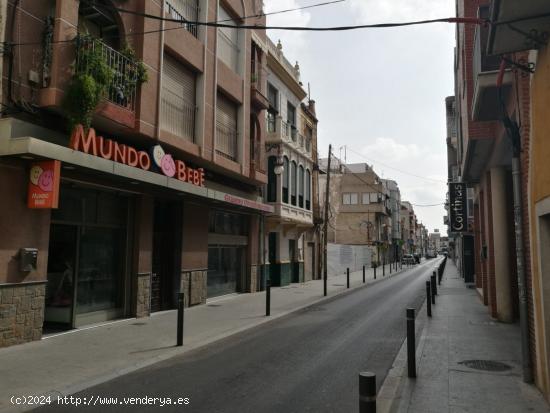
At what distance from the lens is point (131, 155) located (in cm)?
1098

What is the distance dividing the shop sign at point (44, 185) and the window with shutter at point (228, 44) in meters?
10.2

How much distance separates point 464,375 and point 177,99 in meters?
11.3

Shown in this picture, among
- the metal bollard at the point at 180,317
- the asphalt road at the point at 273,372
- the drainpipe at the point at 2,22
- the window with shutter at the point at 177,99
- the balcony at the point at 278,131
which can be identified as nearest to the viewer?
the asphalt road at the point at 273,372

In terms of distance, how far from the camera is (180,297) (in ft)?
29.3

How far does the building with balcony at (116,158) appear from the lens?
872 centimetres

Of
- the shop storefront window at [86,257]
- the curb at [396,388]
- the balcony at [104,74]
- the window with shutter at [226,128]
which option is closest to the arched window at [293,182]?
the window with shutter at [226,128]

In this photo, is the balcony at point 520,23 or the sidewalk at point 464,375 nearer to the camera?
the balcony at point 520,23

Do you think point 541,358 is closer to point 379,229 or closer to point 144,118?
point 144,118

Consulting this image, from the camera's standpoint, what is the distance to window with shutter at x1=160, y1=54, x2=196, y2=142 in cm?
1347

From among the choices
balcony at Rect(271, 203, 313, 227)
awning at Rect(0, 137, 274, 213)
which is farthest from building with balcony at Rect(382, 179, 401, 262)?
awning at Rect(0, 137, 274, 213)

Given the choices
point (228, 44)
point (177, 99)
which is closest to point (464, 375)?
point (177, 99)

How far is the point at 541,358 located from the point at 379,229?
58643 mm

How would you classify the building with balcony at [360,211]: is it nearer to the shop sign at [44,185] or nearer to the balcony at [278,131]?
the balcony at [278,131]

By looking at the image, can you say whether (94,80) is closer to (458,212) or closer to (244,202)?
(244,202)
